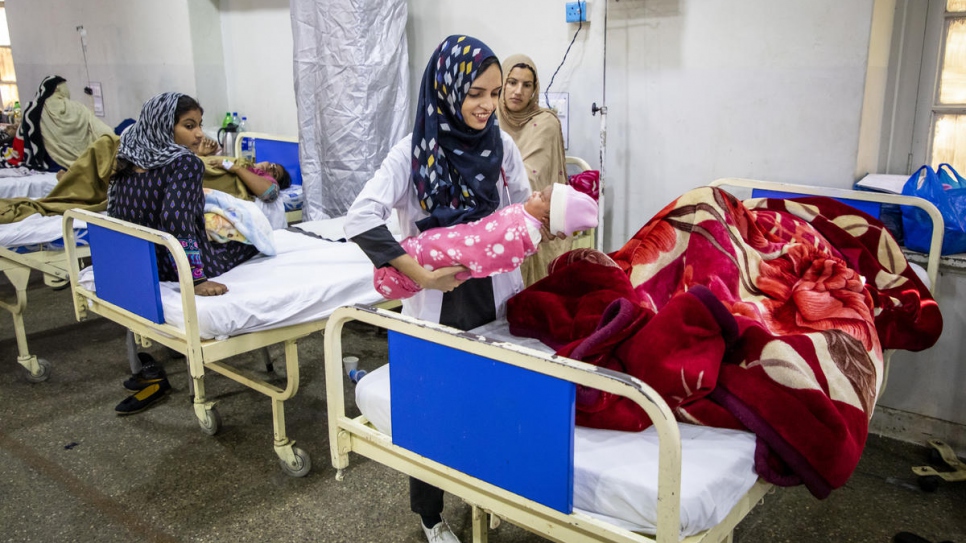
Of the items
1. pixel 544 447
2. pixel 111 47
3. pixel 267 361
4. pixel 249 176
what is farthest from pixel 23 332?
pixel 111 47

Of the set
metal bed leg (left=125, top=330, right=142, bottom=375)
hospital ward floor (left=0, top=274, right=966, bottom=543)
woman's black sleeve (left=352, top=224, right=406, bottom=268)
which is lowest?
hospital ward floor (left=0, top=274, right=966, bottom=543)

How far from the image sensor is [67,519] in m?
2.57

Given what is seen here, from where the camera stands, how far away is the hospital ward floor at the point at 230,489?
247 cm

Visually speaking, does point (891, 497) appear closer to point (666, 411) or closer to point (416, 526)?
Answer: point (416, 526)

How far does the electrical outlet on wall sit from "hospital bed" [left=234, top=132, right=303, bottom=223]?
6.58ft

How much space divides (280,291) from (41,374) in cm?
190

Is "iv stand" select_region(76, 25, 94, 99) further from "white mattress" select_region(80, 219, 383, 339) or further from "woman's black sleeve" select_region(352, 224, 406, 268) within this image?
"woman's black sleeve" select_region(352, 224, 406, 268)

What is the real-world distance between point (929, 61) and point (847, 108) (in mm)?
487

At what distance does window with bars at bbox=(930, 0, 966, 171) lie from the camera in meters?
3.20

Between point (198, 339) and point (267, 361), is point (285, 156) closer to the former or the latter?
point (267, 361)

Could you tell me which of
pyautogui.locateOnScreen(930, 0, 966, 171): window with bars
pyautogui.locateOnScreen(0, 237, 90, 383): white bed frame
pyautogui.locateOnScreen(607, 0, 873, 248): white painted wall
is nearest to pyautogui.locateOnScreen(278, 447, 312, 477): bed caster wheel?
pyautogui.locateOnScreen(0, 237, 90, 383): white bed frame

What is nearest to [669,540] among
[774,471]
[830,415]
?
[774,471]

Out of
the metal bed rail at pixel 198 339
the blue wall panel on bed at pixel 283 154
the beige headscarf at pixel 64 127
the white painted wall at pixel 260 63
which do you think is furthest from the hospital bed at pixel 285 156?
the metal bed rail at pixel 198 339

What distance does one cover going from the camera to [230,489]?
2.73m
